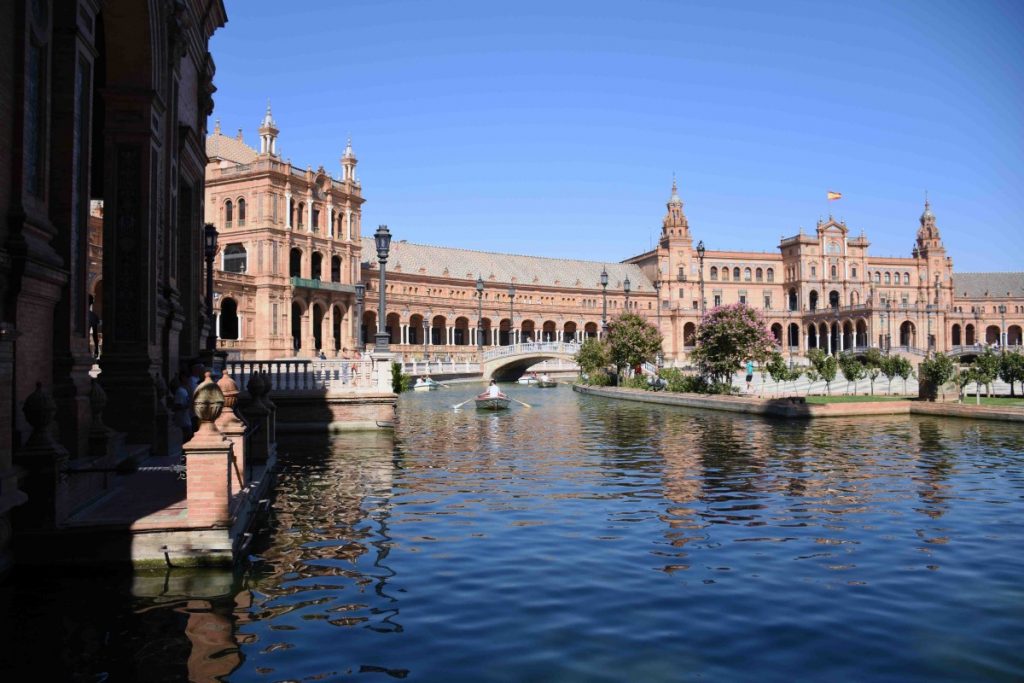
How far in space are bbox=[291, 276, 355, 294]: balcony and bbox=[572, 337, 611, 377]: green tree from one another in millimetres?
23212

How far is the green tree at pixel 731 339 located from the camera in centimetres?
3788

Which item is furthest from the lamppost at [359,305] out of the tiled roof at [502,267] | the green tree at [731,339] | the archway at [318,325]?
the green tree at [731,339]

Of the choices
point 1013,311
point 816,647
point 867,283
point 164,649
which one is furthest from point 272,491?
point 1013,311

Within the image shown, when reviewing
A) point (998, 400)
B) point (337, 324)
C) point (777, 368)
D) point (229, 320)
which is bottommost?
point (998, 400)

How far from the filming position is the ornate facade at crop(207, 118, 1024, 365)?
67125mm

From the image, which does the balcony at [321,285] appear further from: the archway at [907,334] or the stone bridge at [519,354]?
the archway at [907,334]

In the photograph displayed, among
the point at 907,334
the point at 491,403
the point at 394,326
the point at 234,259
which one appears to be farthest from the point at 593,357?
the point at 907,334

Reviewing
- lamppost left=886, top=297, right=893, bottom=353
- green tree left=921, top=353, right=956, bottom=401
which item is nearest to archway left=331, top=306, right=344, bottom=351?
green tree left=921, top=353, right=956, bottom=401

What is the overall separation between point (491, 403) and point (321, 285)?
1510 inches

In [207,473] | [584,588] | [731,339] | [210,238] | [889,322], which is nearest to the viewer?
[584,588]

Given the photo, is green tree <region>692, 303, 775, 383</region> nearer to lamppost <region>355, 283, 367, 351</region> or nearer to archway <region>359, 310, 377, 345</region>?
lamppost <region>355, 283, 367, 351</region>

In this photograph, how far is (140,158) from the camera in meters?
15.1

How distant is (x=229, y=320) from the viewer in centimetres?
6588

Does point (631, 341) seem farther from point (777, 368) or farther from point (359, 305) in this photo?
point (359, 305)
